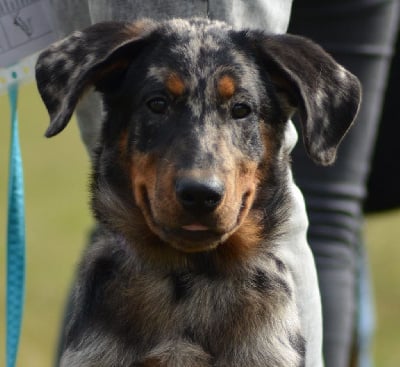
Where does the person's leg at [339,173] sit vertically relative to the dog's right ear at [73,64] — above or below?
below

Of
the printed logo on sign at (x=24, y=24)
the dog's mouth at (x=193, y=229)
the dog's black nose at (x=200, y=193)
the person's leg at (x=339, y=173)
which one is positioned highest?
the printed logo on sign at (x=24, y=24)

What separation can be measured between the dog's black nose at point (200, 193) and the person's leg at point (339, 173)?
1.36 metres

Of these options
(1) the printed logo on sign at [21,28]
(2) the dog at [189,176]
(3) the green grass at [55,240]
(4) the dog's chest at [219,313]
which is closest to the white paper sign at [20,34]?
(1) the printed logo on sign at [21,28]

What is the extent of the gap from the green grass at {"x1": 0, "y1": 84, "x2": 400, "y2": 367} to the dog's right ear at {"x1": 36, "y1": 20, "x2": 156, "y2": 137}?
222 centimetres

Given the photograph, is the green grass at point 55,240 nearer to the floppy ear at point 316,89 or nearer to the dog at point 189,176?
the dog at point 189,176

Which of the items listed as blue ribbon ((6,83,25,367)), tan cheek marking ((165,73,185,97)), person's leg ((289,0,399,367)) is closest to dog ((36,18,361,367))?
tan cheek marking ((165,73,185,97))

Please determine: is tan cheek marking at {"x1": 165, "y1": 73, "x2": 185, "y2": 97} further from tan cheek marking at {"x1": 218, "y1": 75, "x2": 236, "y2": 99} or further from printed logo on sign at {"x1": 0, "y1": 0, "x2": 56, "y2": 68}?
printed logo on sign at {"x1": 0, "y1": 0, "x2": 56, "y2": 68}

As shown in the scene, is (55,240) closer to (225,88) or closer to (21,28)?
(21,28)

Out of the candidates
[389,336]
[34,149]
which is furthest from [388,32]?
[34,149]

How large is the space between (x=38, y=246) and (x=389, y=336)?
273 cm

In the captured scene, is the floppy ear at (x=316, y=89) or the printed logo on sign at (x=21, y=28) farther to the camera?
the printed logo on sign at (x=21, y=28)

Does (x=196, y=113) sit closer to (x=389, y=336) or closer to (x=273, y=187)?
(x=273, y=187)

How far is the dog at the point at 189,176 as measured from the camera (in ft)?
13.4

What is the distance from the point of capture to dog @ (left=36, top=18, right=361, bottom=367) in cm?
409
